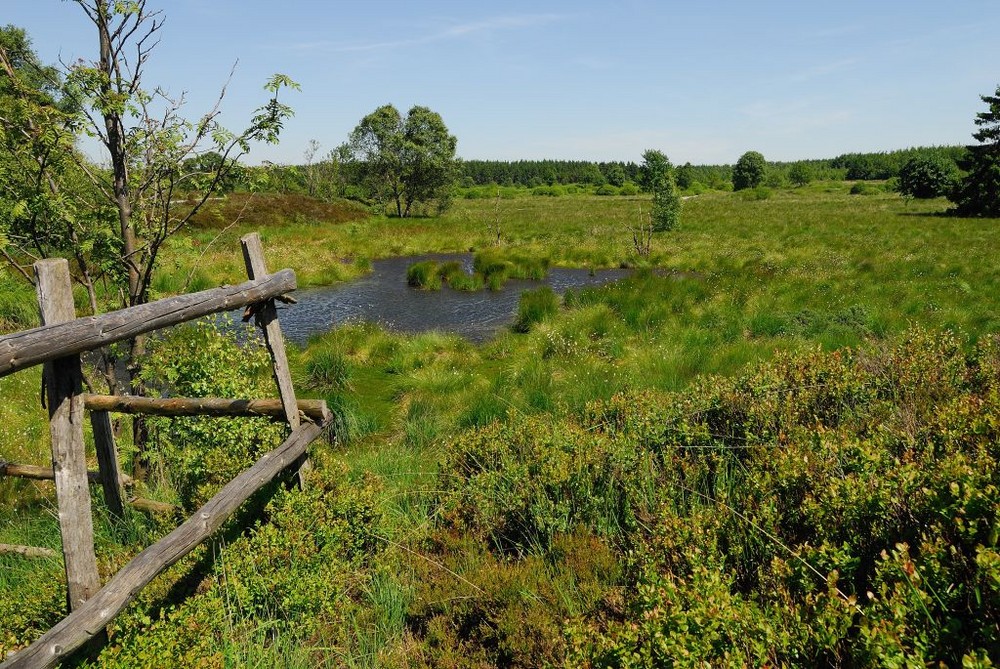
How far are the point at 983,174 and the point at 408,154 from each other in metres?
40.3

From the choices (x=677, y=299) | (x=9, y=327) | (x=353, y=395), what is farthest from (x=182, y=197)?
(x=677, y=299)

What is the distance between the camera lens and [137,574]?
11.1 feet

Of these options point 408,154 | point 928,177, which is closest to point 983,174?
point 928,177

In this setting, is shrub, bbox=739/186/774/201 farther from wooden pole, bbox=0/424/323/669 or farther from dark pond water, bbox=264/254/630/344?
wooden pole, bbox=0/424/323/669

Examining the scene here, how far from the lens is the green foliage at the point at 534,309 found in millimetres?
14570

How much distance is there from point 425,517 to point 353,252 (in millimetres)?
26607

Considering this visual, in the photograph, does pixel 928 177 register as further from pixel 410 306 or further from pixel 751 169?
pixel 410 306

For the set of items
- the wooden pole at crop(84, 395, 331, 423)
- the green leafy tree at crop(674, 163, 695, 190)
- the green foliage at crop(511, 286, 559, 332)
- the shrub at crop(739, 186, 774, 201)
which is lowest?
the green foliage at crop(511, 286, 559, 332)

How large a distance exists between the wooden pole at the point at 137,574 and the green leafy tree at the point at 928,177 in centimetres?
5970

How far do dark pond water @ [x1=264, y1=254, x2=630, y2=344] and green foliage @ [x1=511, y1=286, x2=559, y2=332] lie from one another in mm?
761

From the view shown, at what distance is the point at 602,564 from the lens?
4.10m

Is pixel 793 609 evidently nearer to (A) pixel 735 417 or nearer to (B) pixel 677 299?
(A) pixel 735 417

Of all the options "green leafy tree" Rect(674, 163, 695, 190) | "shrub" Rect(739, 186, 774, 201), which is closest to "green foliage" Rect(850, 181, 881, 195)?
"shrub" Rect(739, 186, 774, 201)

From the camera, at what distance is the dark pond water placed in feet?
52.7
